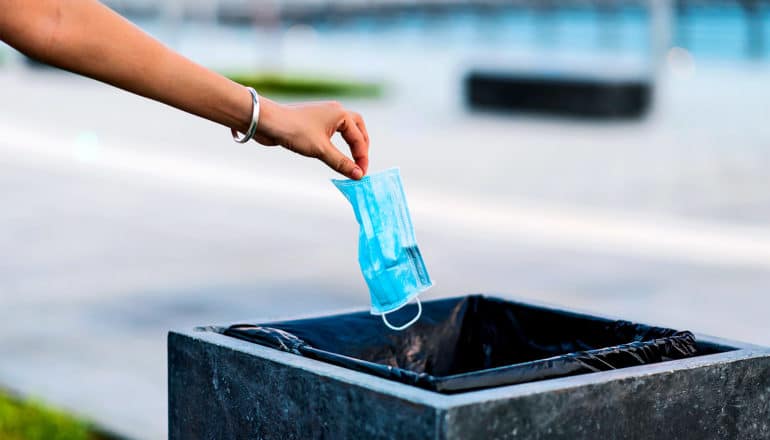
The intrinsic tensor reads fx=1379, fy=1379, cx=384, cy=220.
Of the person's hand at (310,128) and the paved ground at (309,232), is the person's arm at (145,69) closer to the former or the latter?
the person's hand at (310,128)

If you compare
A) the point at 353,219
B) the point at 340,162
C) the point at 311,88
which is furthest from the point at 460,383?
the point at 311,88

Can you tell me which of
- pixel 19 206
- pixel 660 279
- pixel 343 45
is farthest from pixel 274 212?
pixel 343 45

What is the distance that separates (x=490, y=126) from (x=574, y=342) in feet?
42.0

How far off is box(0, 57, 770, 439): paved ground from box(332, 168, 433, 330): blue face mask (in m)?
2.31

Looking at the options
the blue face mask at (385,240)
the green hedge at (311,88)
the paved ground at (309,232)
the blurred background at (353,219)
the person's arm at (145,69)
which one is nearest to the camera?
the person's arm at (145,69)

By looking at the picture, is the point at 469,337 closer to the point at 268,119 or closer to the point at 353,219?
the point at 268,119

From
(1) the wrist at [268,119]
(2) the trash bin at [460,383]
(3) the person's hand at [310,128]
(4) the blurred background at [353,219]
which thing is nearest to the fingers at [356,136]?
(3) the person's hand at [310,128]

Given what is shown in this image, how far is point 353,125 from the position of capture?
2684 millimetres

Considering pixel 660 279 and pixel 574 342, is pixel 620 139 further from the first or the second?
pixel 574 342

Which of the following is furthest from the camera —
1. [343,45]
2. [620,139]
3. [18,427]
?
[343,45]

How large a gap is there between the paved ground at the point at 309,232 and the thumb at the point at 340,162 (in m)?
2.33

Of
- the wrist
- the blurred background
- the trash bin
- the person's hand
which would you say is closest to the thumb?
the person's hand

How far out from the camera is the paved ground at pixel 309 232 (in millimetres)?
6422

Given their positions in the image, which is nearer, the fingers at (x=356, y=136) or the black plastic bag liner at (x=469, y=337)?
the fingers at (x=356, y=136)
